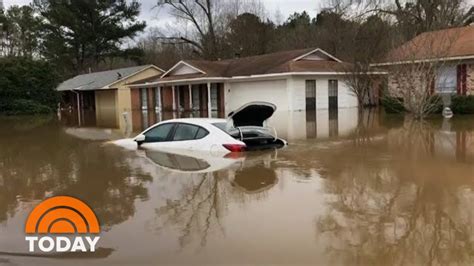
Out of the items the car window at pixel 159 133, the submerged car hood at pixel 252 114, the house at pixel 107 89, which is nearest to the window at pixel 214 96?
the house at pixel 107 89

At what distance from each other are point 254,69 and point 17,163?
2337 cm

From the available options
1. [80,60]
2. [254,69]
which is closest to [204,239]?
[254,69]

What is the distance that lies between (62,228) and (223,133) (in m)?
6.64

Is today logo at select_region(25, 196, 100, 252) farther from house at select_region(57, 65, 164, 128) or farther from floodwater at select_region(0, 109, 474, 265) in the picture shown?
house at select_region(57, 65, 164, 128)

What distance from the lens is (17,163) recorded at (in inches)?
543

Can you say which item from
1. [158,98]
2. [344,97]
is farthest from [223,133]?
[158,98]

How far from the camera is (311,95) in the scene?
32.9 metres

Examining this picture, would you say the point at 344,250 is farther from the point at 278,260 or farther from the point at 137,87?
the point at 137,87

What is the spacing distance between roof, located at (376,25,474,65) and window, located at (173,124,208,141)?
12292 millimetres

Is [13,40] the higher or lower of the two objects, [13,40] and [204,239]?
the higher

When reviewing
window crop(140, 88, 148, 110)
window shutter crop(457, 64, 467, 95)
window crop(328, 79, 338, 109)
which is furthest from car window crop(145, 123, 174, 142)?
window crop(140, 88, 148, 110)

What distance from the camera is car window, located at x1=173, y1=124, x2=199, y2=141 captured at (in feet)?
43.2

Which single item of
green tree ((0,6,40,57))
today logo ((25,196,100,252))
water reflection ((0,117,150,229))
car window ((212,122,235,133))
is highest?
green tree ((0,6,40,57))

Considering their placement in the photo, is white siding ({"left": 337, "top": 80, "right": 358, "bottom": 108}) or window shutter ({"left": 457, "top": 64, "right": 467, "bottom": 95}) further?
white siding ({"left": 337, "top": 80, "right": 358, "bottom": 108})
